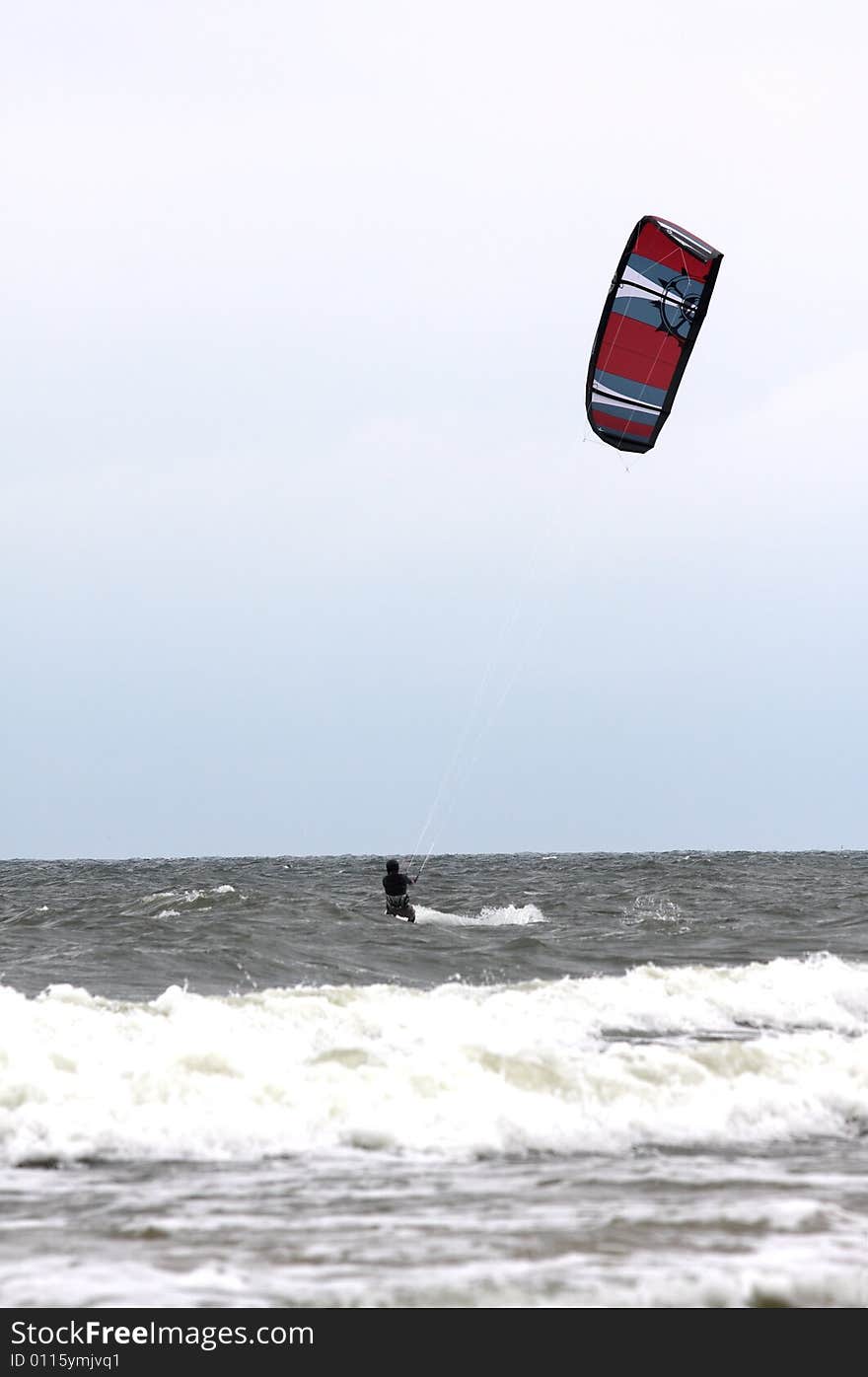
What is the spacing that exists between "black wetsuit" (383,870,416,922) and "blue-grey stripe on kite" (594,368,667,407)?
23.9ft

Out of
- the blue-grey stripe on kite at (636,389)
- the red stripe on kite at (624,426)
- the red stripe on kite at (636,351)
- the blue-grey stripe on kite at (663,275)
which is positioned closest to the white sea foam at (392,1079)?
the red stripe on kite at (624,426)

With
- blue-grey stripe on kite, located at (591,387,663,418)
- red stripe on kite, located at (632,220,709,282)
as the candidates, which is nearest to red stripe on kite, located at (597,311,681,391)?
blue-grey stripe on kite, located at (591,387,663,418)

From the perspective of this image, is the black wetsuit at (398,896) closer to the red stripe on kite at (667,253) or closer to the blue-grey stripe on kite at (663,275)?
the blue-grey stripe on kite at (663,275)

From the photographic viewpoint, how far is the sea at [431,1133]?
185 inches

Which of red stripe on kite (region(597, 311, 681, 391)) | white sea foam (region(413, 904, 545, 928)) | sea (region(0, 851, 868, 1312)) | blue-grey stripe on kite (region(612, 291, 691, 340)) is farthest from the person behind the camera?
white sea foam (region(413, 904, 545, 928))

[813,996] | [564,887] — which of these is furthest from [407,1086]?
[564,887]

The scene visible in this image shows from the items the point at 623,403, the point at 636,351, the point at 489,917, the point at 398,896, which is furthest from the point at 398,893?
the point at 636,351

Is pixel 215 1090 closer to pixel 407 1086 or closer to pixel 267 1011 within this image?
pixel 407 1086

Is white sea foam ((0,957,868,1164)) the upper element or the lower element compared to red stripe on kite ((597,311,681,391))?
lower

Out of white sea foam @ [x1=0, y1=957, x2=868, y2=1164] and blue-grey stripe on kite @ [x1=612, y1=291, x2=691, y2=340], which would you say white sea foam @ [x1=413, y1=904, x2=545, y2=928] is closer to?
blue-grey stripe on kite @ [x1=612, y1=291, x2=691, y2=340]

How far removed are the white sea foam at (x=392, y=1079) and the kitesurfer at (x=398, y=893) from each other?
27.8 ft

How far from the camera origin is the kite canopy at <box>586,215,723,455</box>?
1642 centimetres
